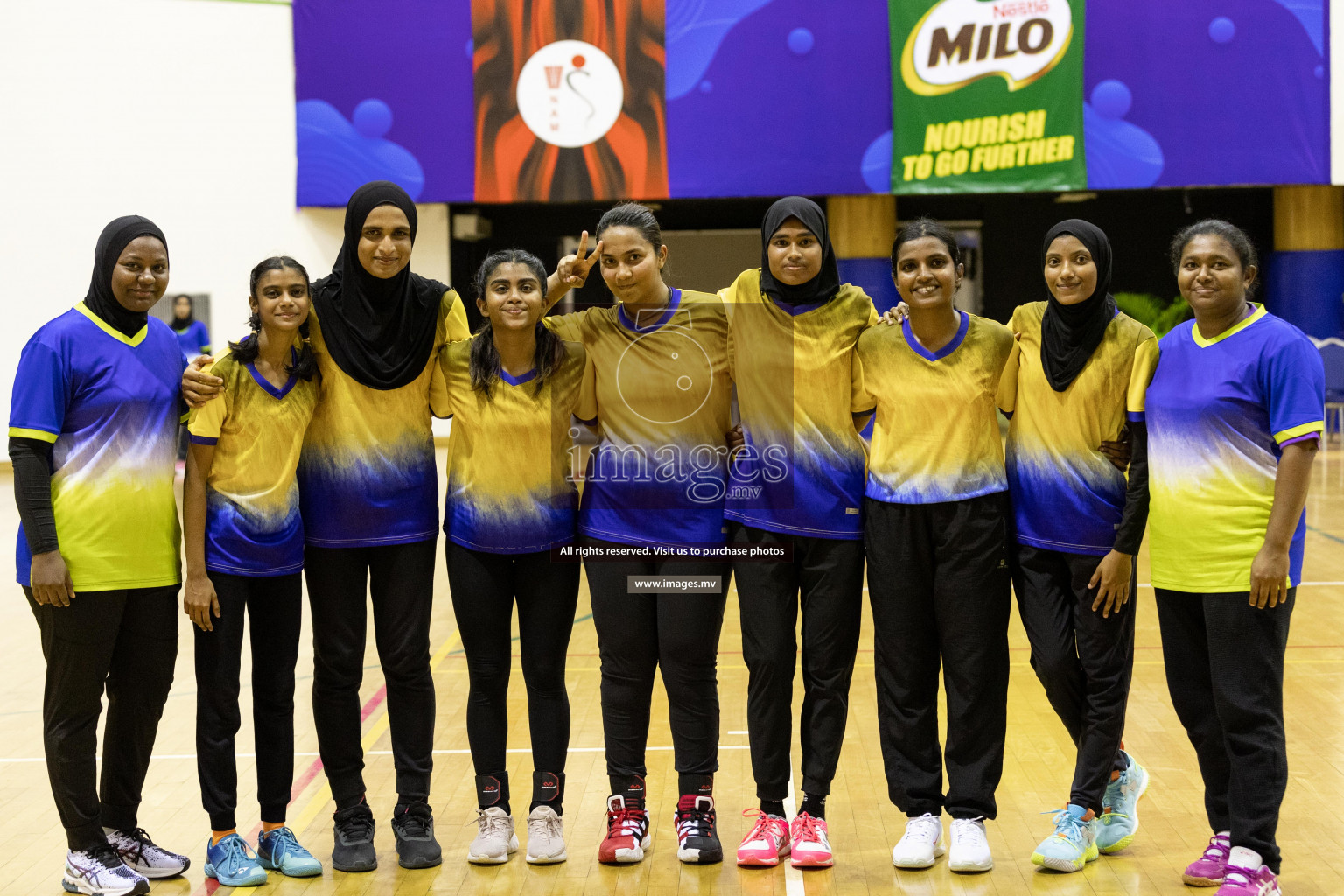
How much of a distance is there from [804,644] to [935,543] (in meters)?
0.41

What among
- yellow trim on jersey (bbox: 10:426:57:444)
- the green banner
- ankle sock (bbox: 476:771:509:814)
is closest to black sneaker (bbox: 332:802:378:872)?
ankle sock (bbox: 476:771:509:814)

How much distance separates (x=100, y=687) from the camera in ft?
9.57

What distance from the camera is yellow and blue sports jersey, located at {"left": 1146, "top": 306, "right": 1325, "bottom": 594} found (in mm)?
2652

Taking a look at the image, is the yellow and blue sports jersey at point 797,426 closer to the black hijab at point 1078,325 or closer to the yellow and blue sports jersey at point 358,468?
the black hijab at point 1078,325

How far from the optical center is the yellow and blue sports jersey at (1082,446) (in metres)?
2.91

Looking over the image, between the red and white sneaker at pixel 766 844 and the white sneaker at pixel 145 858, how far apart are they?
1.39m

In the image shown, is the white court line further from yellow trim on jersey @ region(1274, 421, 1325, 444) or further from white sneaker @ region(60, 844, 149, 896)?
yellow trim on jersey @ region(1274, 421, 1325, 444)

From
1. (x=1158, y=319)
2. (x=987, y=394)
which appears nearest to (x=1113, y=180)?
(x=1158, y=319)

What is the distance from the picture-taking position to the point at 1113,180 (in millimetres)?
12523

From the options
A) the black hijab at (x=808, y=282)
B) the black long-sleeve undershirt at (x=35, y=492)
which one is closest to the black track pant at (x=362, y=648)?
the black long-sleeve undershirt at (x=35, y=492)

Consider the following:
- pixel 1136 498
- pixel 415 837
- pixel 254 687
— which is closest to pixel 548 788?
pixel 415 837

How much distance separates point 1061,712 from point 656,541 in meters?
1.10

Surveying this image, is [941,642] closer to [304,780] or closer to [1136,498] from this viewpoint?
[1136,498]

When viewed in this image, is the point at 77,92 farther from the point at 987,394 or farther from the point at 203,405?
the point at 987,394
